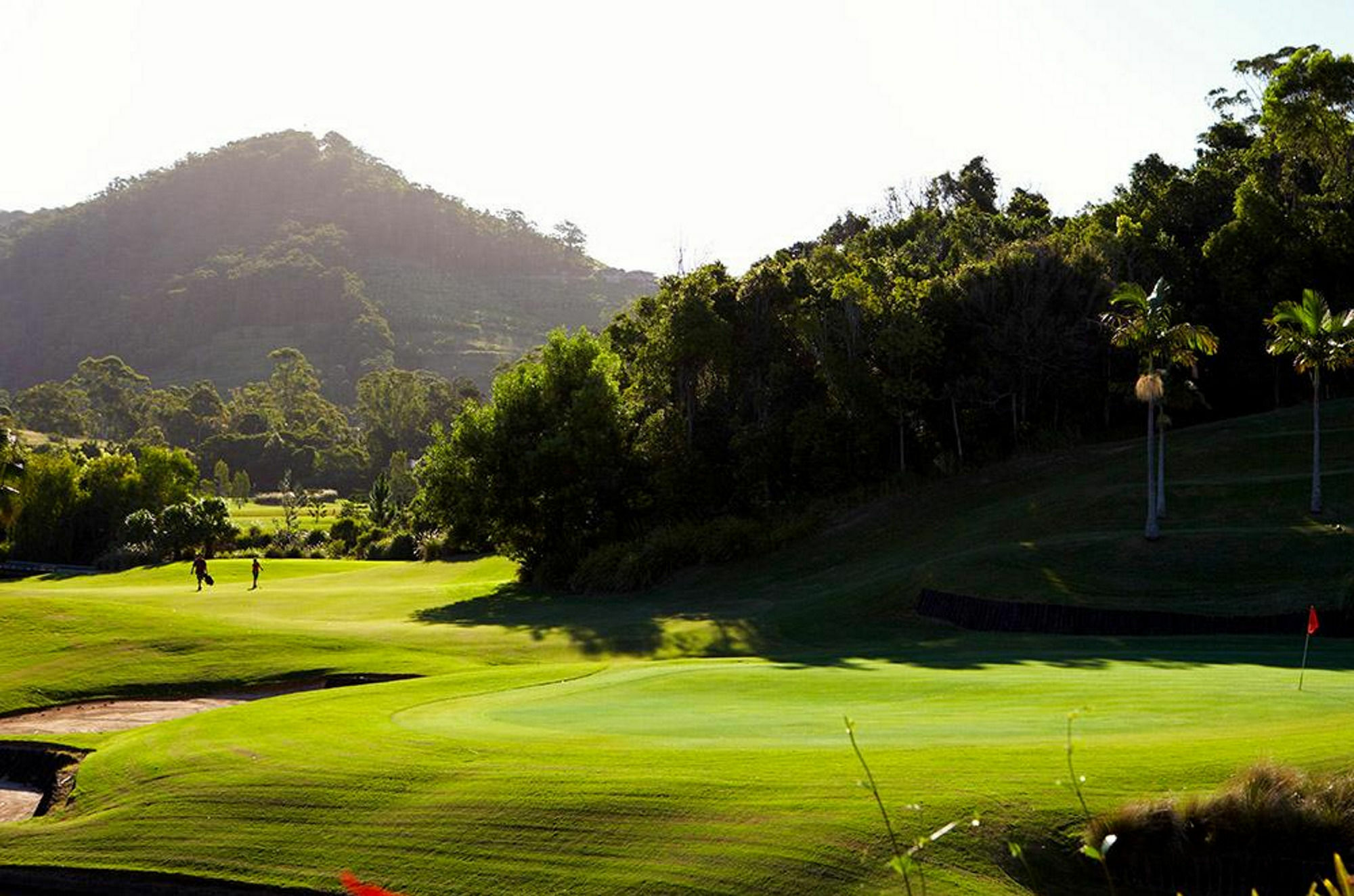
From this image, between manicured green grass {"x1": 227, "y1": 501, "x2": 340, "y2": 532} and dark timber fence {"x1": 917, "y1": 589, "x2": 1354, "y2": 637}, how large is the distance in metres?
62.6

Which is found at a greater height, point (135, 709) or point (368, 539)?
point (368, 539)

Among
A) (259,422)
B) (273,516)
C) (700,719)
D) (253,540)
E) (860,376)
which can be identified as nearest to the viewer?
(700,719)

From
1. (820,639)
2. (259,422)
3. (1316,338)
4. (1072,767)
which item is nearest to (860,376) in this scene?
(1316,338)

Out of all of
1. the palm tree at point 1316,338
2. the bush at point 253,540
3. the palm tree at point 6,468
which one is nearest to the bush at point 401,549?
the bush at point 253,540

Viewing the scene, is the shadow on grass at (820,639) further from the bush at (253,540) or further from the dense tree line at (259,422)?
the dense tree line at (259,422)

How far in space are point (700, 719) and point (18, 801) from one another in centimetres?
942

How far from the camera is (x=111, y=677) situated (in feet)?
88.2

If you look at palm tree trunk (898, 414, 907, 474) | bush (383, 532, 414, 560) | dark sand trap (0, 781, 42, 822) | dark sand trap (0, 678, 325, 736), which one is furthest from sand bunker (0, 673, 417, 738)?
bush (383, 532, 414, 560)

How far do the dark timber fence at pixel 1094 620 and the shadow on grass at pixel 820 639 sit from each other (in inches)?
20.8

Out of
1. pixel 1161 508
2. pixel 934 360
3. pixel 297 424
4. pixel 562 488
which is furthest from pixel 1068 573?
pixel 297 424

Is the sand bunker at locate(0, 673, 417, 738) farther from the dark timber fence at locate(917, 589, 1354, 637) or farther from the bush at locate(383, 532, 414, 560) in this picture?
the bush at locate(383, 532, 414, 560)

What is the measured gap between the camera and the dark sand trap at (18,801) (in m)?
16.0

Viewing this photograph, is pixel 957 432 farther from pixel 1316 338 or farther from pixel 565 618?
pixel 565 618

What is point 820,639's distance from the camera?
105 feet
